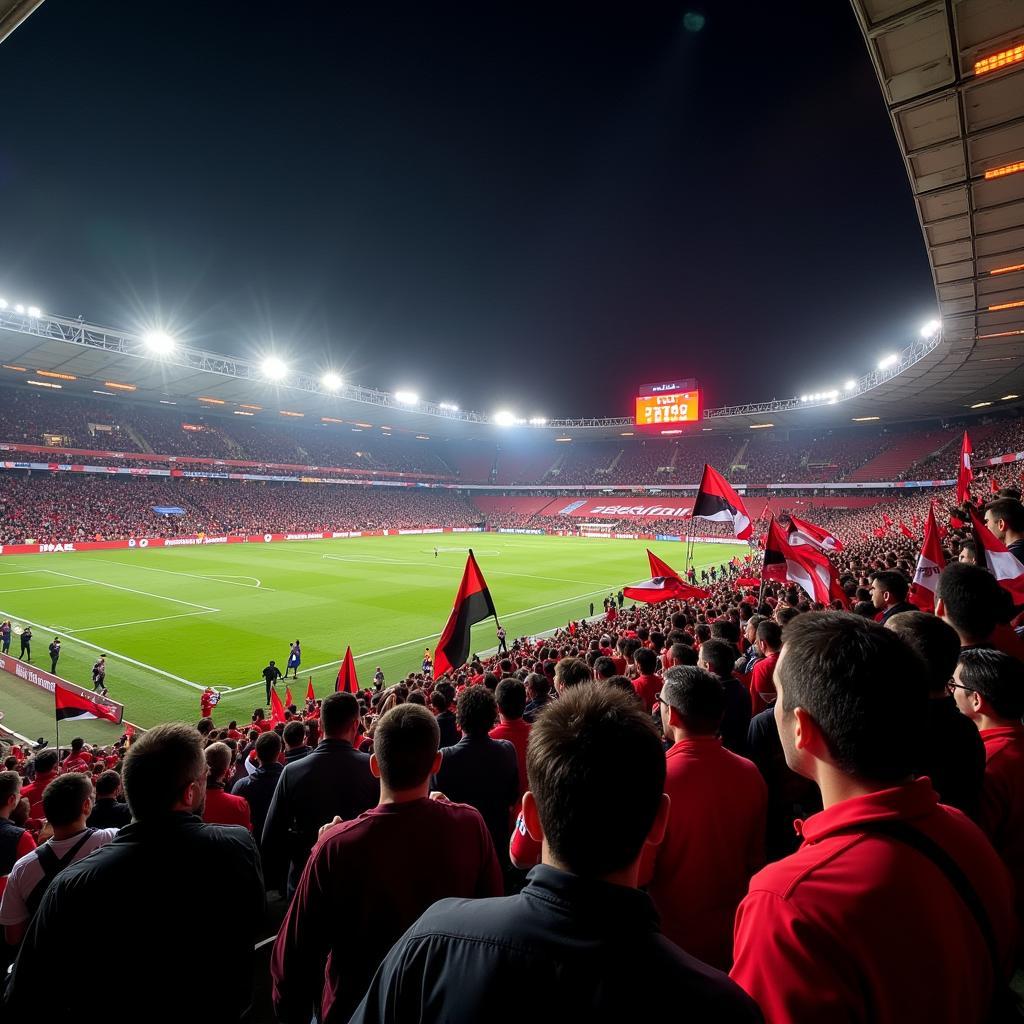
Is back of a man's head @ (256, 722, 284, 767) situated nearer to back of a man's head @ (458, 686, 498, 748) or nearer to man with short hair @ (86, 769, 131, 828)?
man with short hair @ (86, 769, 131, 828)

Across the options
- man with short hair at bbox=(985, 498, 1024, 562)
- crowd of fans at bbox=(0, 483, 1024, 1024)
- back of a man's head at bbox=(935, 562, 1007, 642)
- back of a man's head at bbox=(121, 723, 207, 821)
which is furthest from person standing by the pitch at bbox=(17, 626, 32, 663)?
man with short hair at bbox=(985, 498, 1024, 562)

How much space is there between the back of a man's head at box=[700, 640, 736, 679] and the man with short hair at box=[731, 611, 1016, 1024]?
9.86ft

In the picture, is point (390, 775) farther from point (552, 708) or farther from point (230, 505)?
point (230, 505)

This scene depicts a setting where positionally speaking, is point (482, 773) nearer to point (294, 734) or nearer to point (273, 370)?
point (294, 734)

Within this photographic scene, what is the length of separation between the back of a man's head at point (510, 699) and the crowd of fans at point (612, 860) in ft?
2.83

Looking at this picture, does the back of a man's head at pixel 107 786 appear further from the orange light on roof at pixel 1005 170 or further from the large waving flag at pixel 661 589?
the orange light on roof at pixel 1005 170

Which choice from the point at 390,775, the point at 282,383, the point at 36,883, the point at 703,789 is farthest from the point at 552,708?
the point at 282,383

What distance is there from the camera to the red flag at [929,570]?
25.5ft

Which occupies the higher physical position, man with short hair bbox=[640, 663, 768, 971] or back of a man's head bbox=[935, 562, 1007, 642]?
back of a man's head bbox=[935, 562, 1007, 642]

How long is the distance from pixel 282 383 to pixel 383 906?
5781cm

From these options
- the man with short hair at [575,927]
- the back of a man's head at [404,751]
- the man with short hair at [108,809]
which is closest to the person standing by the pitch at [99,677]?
the man with short hair at [108,809]

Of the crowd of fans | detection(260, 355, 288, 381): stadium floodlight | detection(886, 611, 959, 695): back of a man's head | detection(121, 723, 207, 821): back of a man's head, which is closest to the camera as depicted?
the crowd of fans

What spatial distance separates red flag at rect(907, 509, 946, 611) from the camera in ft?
25.5

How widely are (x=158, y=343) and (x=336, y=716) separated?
5009cm
